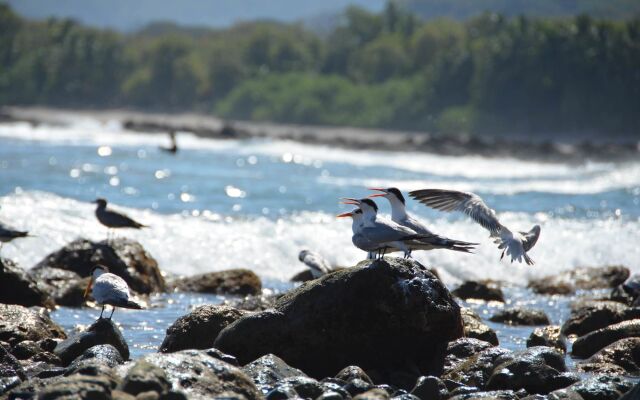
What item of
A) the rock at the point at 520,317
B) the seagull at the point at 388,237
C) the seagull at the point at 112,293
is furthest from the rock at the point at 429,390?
the rock at the point at 520,317

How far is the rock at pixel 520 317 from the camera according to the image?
1284cm

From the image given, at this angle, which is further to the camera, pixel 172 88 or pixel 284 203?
pixel 172 88

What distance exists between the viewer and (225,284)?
14438 mm

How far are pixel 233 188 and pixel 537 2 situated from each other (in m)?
175

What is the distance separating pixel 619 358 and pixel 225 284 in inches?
225

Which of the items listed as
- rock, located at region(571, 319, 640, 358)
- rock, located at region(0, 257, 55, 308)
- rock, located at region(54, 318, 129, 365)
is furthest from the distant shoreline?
rock, located at region(54, 318, 129, 365)

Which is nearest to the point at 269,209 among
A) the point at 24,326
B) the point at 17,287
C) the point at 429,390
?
the point at 17,287

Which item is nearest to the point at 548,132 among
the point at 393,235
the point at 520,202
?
the point at 520,202

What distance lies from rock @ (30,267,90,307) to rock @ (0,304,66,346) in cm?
195

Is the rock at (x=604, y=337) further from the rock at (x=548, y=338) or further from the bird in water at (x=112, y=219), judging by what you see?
the bird in water at (x=112, y=219)

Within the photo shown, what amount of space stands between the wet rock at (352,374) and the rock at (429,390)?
0.38 m

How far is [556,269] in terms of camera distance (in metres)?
18.6

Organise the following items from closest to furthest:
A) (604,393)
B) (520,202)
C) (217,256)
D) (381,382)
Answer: (604,393), (381,382), (217,256), (520,202)

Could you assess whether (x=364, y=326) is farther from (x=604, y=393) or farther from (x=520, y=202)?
(x=520, y=202)
